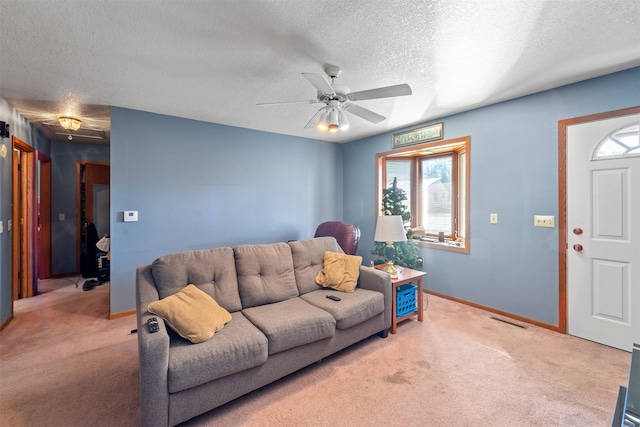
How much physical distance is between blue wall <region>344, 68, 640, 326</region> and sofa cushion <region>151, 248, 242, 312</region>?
2907 millimetres

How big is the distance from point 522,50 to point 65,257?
7160mm

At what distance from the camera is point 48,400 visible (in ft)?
5.93

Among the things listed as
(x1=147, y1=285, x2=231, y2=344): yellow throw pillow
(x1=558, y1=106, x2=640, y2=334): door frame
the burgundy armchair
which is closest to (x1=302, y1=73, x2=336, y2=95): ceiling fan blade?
(x1=147, y1=285, x2=231, y2=344): yellow throw pillow

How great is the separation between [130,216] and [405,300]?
11.0 feet

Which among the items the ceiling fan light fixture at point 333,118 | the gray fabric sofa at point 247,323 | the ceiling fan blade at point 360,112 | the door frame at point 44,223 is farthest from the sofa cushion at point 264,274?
the door frame at point 44,223

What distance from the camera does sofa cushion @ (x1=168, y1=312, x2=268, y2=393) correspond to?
1.50m

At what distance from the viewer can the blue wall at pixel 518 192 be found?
2629 mm

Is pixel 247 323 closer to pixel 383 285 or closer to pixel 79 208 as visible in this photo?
pixel 383 285

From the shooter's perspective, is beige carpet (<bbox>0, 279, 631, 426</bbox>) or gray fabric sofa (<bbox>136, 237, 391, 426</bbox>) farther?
beige carpet (<bbox>0, 279, 631, 426</bbox>)

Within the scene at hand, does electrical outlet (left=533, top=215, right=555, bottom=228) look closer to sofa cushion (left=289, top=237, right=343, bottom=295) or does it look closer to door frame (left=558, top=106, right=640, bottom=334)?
door frame (left=558, top=106, right=640, bottom=334)

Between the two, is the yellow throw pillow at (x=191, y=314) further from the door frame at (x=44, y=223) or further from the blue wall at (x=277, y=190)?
the door frame at (x=44, y=223)

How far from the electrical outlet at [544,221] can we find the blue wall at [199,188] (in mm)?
3180

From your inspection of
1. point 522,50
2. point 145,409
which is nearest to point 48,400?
point 145,409

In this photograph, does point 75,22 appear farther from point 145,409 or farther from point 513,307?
point 513,307
